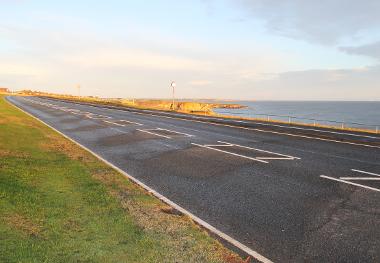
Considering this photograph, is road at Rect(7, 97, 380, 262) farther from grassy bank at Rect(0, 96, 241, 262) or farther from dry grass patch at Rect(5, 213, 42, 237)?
dry grass patch at Rect(5, 213, 42, 237)

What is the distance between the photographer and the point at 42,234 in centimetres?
604

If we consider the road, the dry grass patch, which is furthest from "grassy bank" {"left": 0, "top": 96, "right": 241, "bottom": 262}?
the road

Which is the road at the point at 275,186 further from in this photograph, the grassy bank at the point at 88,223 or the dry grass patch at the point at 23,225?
the dry grass patch at the point at 23,225

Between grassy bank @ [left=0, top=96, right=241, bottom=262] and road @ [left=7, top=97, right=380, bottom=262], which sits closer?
grassy bank @ [left=0, top=96, right=241, bottom=262]

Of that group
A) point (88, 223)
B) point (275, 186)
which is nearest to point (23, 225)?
point (88, 223)

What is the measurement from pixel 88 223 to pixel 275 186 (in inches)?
195

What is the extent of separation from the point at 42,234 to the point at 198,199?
3664mm

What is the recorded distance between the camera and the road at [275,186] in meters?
6.14

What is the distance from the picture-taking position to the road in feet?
20.2

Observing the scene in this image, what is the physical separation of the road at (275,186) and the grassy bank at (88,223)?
846mm

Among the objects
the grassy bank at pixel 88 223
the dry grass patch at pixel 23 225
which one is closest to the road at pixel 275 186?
the grassy bank at pixel 88 223

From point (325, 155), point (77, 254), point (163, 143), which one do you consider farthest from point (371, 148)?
point (77, 254)

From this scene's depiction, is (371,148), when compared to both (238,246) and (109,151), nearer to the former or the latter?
(109,151)

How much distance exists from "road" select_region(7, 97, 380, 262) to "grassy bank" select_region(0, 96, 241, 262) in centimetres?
85
